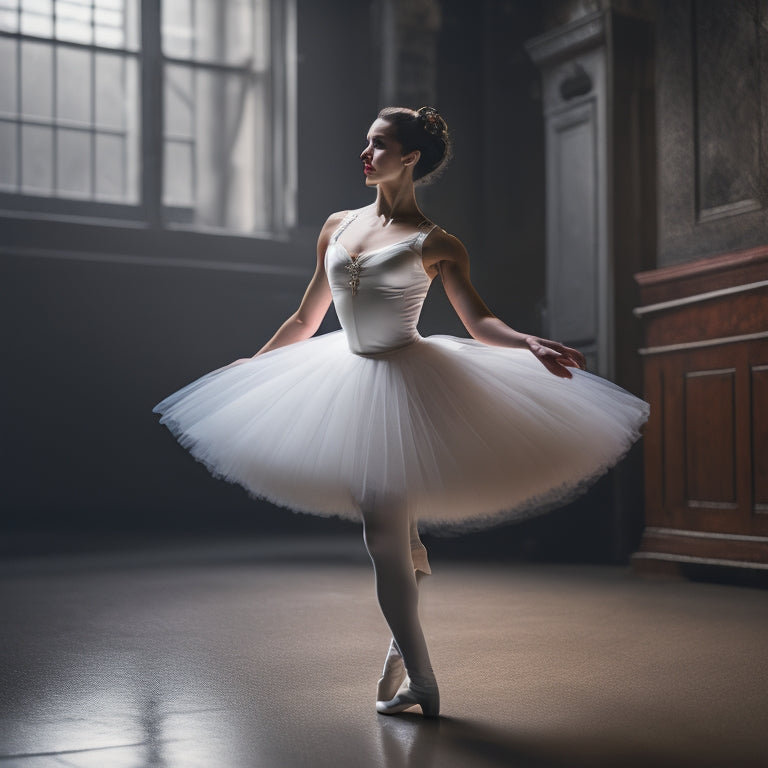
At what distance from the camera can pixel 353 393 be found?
6.79ft

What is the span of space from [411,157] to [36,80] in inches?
202

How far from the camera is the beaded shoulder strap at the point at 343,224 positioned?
2.23 m

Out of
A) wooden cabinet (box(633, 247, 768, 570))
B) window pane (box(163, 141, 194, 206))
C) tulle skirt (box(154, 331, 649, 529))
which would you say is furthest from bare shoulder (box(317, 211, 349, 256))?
window pane (box(163, 141, 194, 206))

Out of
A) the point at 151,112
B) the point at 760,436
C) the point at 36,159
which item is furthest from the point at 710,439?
the point at 36,159

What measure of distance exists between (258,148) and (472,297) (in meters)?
5.32

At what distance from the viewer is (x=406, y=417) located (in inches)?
78.4

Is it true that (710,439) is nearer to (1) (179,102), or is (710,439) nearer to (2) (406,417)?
(2) (406,417)

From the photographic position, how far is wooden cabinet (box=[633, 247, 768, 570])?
156 inches

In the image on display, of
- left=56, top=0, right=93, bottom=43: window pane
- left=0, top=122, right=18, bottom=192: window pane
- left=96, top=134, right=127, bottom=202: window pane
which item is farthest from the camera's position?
left=96, top=134, right=127, bottom=202: window pane

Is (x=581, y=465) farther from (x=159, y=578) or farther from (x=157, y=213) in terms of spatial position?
(x=157, y=213)

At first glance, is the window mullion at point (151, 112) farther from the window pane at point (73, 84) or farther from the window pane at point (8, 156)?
the window pane at point (8, 156)

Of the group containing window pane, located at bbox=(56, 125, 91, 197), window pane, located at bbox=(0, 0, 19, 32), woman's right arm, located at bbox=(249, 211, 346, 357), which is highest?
window pane, located at bbox=(0, 0, 19, 32)

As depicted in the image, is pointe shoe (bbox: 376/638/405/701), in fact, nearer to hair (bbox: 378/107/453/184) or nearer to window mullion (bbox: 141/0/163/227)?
hair (bbox: 378/107/453/184)

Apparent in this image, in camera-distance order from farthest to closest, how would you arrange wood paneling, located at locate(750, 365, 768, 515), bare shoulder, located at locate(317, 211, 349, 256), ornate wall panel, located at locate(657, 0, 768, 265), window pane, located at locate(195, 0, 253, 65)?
window pane, located at locate(195, 0, 253, 65) < ornate wall panel, located at locate(657, 0, 768, 265) < wood paneling, located at locate(750, 365, 768, 515) < bare shoulder, located at locate(317, 211, 349, 256)
